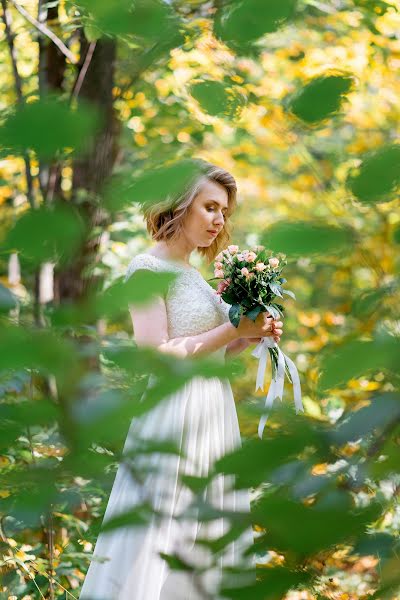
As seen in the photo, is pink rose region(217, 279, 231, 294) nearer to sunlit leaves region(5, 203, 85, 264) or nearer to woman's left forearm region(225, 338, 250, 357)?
woman's left forearm region(225, 338, 250, 357)

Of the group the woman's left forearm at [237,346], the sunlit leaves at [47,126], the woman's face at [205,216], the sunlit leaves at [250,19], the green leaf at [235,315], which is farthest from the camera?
the woman's left forearm at [237,346]

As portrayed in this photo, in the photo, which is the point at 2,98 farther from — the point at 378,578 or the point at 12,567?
the point at 378,578

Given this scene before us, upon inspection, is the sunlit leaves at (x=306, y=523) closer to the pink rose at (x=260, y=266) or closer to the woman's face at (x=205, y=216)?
the pink rose at (x=260, y=266)

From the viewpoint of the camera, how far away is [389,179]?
469mm

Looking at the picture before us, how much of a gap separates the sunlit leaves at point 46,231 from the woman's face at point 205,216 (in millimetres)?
2019

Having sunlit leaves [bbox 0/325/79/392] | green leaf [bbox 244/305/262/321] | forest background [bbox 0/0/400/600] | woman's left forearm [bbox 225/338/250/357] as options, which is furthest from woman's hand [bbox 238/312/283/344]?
sunlit leaves [bbox 0/325/79/392]

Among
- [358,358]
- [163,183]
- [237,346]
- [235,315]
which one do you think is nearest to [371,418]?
[358,358]

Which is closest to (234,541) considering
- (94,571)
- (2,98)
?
(94,571)

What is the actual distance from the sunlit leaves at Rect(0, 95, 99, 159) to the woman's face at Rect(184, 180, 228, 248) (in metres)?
2.03

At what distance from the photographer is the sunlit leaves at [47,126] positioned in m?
0.35

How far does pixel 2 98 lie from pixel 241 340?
9.21ft

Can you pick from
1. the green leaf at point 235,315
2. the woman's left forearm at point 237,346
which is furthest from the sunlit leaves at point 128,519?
the woman's left forearm at point 237,346

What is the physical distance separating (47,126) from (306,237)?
0.54ft

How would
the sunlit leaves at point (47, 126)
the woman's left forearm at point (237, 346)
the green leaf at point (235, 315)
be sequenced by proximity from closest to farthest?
the sunlit leaves at point (47, 126) < the green leaf at point (235, 315) < the woman's left forearm at point (237, 346)
